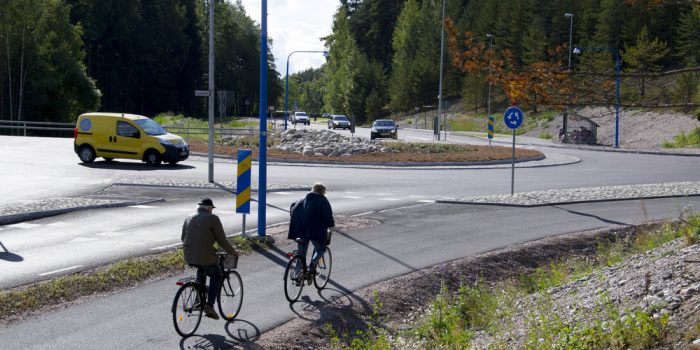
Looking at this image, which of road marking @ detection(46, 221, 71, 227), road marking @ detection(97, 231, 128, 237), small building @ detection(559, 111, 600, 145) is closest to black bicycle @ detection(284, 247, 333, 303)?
road marking @ detection(97, 231, 128, 237)

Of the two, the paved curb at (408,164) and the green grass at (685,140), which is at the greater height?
the green grass at (685,140)

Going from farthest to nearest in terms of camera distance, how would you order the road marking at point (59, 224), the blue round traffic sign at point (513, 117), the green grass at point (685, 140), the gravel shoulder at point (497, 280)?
the green grass at point (685, 140) < the blue round traffic sign at point (513, 117) < the road marking at point (59, 224) < the gravel shoulder at point (497, 280)

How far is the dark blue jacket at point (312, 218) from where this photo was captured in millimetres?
10312

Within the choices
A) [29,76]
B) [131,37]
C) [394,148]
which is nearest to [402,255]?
[394,148]

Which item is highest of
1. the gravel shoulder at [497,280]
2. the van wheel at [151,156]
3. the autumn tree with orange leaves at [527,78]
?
the autumn tree with orange leaves at [527,78]

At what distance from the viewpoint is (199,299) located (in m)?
8.66

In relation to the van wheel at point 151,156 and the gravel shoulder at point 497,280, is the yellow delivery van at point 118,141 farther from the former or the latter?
the gravel shoulder at point 497,280

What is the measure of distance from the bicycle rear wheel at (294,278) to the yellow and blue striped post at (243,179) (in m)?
3.57

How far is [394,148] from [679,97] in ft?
93.1

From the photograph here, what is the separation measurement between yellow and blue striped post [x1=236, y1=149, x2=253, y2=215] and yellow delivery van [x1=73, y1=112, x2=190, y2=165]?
17.4 meters

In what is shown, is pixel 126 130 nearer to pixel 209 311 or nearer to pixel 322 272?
pixel 322 272

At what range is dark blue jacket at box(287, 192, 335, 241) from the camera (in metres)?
10.3

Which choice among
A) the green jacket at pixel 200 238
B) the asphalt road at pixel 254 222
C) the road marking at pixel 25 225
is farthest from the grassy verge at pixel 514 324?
the road marking at pixel 25 225

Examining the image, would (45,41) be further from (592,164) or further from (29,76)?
(592,164)
